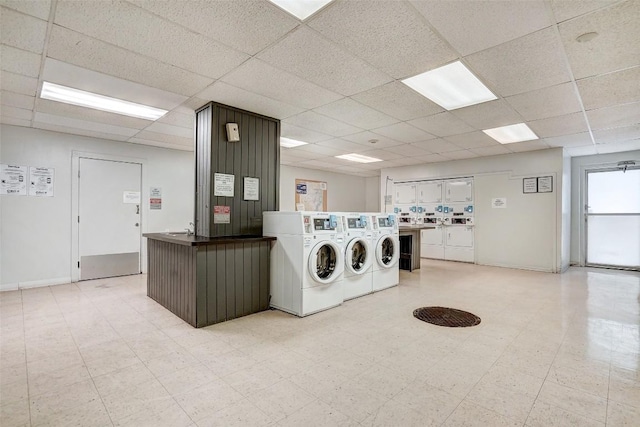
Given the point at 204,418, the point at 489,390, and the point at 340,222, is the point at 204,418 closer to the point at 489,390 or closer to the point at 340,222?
the point at 489,390

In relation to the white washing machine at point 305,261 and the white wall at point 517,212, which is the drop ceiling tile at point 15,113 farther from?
the white wall at point 517,212

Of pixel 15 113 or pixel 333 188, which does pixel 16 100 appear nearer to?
pixel 15 113

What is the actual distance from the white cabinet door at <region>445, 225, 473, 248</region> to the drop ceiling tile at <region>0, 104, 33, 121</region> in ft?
26.7

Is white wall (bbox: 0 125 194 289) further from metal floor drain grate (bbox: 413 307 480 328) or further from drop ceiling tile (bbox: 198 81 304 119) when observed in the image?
metal floor drain grate (bbox: 413 307 480 328)

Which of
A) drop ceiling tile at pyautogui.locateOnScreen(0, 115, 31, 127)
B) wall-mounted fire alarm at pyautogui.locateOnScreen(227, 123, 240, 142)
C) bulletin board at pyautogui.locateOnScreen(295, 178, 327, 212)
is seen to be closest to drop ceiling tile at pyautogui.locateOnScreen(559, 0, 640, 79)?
wall-mounted fire alarm at pyautogui.locateOnScreen(227, 123, 240, 142)

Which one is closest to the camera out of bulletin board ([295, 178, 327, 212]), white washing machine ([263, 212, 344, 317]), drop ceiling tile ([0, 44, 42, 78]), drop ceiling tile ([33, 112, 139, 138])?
drop ceiling tile ([0, 44, 42, 78])

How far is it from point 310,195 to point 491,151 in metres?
4.83

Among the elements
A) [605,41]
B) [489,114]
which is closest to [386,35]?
[605,41]

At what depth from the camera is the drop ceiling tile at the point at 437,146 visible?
5.78m

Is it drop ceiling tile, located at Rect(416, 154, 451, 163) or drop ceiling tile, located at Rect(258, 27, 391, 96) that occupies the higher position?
drop ceiling tile, located at Rect(258, 27, 391, 96)

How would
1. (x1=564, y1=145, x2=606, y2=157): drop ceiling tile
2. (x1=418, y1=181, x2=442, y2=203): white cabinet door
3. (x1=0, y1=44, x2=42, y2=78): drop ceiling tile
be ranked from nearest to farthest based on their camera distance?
(x1=0, y1=44, x2=42, y2=78): drop ceiling tile
(x1=564, y1=145, x2=606, y2=157): drop ceiling tile
(x1=418, y1=181, x2=442, y2=203): white cabinet door

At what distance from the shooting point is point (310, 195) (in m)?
9.23

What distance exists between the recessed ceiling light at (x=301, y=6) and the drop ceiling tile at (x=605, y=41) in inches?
68.6

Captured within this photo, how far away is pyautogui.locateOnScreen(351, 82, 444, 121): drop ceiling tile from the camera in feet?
11.1
